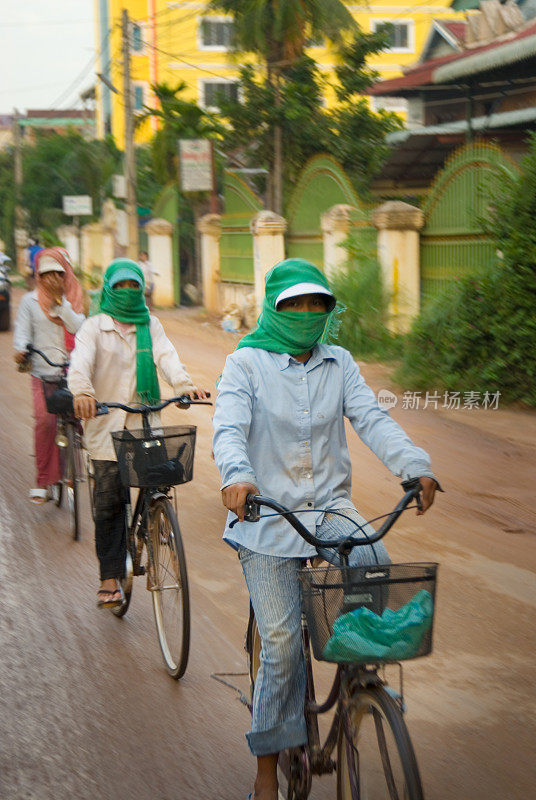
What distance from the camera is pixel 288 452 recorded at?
332cm

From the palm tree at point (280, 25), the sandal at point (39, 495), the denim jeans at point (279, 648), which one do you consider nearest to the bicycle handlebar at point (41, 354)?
the sandal at point (39, 495)

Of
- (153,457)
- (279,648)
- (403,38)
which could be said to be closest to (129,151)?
(153,457)

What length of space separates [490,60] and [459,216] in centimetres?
632

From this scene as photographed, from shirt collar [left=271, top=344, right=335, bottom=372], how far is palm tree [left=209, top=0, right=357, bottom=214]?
20240 mm

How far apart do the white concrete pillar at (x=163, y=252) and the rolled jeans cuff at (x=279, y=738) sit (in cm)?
2501

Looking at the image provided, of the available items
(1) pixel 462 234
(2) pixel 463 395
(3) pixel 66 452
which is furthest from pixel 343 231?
(3) pixel 66 452

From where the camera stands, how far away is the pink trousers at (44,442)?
7609 millimetres

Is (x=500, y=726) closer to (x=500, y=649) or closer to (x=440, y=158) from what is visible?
(x=500, y=649)

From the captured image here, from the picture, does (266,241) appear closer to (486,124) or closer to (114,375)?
(486,124)

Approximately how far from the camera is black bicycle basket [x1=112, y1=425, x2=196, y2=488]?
4.67 m

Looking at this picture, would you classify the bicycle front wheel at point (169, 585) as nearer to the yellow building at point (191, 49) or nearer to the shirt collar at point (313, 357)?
the shirt collar at point (313, 357)

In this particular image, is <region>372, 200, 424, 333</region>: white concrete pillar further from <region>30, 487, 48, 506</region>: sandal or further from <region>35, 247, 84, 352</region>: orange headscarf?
<region>30, 487, 48, 506</region>: sandal

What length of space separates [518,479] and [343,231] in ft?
30.8

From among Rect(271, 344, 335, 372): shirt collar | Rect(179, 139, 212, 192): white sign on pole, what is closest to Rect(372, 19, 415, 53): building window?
Rect(179, 139, 212, 192): white sign on pole
